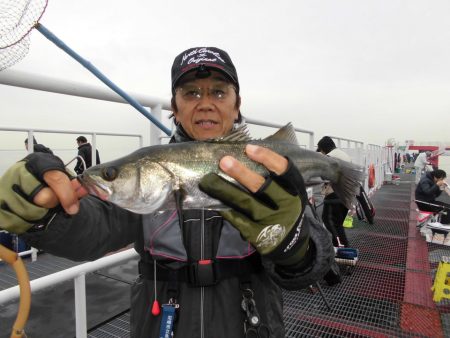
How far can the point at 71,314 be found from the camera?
418 centimetres

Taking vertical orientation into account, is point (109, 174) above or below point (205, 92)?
below

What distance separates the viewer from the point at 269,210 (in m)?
1.72

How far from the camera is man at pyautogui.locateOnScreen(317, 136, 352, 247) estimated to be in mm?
6879

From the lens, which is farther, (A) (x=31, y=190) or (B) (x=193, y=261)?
(B) (x=193, y=261)

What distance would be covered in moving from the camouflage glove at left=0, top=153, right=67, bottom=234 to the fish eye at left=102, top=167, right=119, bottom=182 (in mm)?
280

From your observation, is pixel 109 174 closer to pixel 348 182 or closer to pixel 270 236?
pixel 270 236

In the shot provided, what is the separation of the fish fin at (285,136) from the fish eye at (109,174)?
1052mm

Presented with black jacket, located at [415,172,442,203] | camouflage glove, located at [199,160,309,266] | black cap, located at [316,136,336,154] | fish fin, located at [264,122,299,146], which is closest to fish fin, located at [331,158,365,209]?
fish fin, located at [264,122,299,146]

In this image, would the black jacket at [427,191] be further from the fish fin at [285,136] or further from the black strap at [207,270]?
the black strap at [207,270]

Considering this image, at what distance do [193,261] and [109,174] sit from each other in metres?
0.71

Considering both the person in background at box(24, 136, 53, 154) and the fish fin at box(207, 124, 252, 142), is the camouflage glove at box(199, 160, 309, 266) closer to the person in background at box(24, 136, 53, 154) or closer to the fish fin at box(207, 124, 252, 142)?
the fish fin at box(207, 124, 252, 142)

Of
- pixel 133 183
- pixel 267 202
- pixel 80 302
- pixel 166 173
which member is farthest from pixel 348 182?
pixel 80 302

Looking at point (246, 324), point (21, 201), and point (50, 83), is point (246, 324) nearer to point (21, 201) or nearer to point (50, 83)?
point (21, 201)

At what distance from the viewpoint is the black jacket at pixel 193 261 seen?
181 cm
